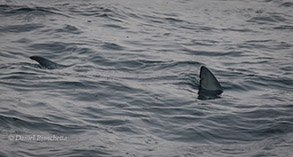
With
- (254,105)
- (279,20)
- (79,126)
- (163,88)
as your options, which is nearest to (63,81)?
(163,88)

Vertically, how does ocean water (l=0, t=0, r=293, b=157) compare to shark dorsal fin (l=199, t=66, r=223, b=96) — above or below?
below

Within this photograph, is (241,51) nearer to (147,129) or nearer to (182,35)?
(182,35)

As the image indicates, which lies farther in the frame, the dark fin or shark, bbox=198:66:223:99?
the dark fin

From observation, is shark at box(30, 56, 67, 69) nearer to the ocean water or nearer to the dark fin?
the dark fin

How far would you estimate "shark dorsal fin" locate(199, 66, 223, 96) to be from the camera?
36.2 feet

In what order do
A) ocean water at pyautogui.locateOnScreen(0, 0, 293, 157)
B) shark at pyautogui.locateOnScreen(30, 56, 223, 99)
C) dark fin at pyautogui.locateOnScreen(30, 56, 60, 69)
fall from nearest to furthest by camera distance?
ocean water at pyautogui.locateOnScreen(0, 0, 293, 157), shark at pyautogui.locateOnScreen(30, 56, 223, 99), dark fin at pyautogui.locateOnScreen(30, 56, 60, 69)

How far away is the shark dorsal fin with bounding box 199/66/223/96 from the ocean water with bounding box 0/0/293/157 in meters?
0.24

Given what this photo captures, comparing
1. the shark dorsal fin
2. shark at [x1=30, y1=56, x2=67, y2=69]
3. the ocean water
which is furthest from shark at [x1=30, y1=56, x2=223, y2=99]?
shark at [x1=30, y1=56, x2=67, y2=69]

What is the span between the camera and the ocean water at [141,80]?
8.62 meters

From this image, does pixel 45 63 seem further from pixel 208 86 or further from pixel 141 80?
pixel 208 86

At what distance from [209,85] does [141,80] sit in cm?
170

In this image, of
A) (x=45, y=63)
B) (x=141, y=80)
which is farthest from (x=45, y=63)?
(x=141, y=80)

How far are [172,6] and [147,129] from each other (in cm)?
1342

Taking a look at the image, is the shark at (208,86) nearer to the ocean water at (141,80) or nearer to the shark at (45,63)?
the ocean water at (141,80)
